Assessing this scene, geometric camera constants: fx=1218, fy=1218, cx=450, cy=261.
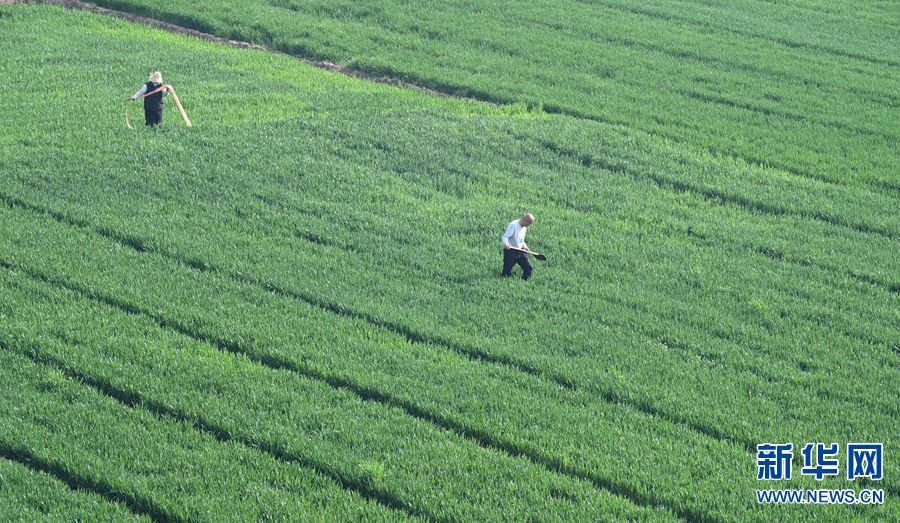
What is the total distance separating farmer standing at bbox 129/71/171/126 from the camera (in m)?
25.8

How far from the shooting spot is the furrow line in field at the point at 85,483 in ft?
44.5

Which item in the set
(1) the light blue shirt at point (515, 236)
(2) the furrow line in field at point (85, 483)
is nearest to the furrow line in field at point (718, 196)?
(1) the light blue shirt at point (515, 236)

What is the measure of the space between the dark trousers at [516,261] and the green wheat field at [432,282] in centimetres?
29

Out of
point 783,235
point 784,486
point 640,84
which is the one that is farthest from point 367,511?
point 640,84

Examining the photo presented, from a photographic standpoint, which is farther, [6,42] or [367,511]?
[6,42]

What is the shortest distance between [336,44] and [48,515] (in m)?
23.4

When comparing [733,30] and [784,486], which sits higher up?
[733,30]

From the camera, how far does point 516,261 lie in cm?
1997

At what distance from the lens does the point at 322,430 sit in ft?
50.1

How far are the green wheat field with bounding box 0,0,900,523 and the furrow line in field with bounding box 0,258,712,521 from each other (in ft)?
0.12

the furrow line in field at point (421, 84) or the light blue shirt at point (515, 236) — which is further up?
the furrow line in field at point (421, 84)

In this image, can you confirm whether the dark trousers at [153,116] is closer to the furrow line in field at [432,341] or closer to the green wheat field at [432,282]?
the green wheat field at [432,282]

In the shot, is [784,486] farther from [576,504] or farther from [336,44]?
[336,44]

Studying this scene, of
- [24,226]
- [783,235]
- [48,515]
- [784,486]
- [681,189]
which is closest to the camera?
[48,515]
